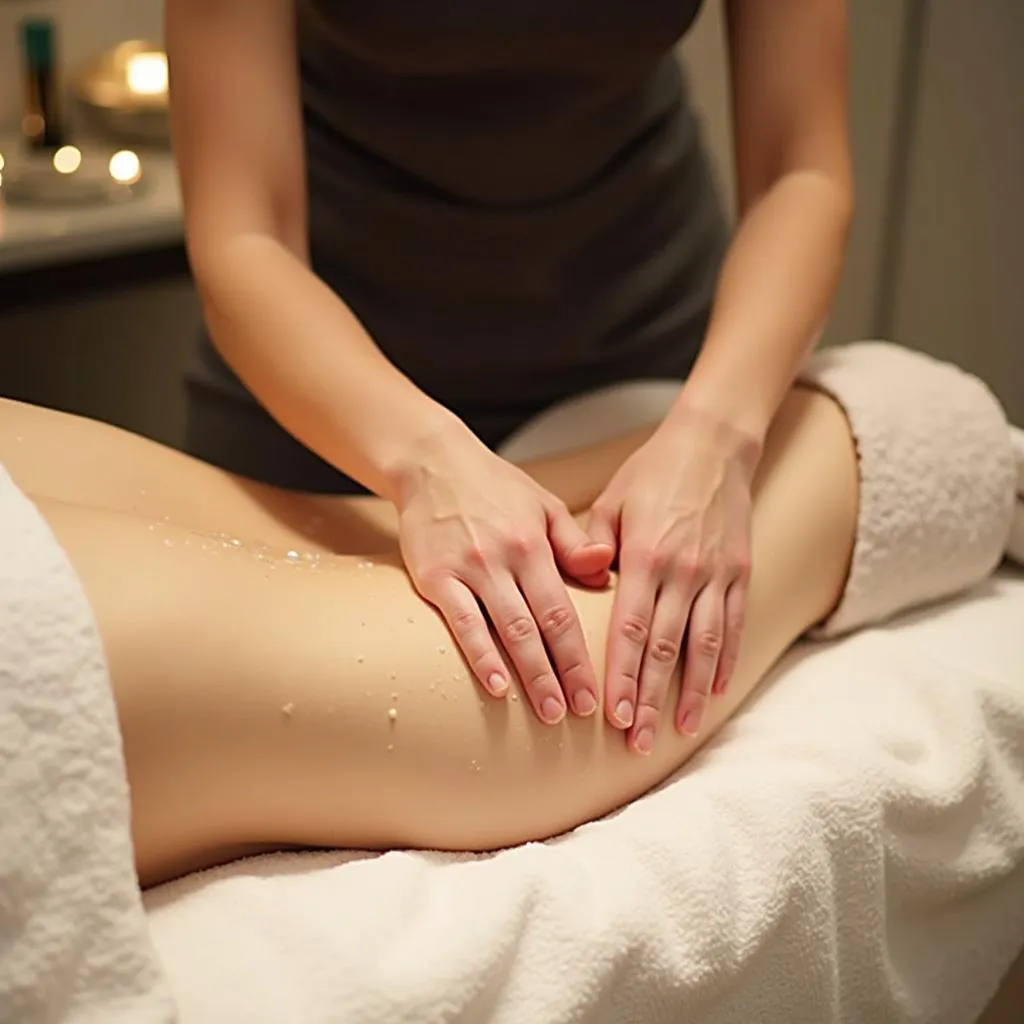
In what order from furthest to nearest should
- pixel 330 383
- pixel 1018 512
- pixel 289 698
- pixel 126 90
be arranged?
pixel 126 90 → pixel 1018 512 → pixel 330 383 → pixel 289 698

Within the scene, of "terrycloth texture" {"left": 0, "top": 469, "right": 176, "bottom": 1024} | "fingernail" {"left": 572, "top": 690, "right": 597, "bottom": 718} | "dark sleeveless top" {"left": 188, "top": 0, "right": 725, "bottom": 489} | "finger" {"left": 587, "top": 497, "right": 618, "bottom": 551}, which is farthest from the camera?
"dark sleeveless top" {"left": 188, "top": 0, "right": 725, "bottom": 489}

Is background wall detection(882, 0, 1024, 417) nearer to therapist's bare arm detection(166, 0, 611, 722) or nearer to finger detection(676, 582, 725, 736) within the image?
therapist's bare arm detection(166, 0, 611, 722)

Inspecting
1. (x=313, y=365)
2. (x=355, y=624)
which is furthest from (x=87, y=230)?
(x=355, y=624)

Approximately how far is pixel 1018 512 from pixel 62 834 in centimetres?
75

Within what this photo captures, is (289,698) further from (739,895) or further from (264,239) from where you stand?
(264,239)

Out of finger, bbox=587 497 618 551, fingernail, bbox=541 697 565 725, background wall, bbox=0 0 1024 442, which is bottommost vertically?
background wall, bbox=0 0 1024 442

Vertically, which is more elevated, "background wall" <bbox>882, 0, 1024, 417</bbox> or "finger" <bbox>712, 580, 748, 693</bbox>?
"finger" <bbox>712, 580, 748, 693</bbox>

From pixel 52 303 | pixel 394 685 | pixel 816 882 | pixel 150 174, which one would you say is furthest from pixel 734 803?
pixel 150 174

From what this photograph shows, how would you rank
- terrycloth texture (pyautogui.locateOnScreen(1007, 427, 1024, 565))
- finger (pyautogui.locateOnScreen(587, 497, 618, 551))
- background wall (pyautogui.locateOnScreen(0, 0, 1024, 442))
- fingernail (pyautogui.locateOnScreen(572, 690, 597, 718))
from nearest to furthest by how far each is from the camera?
1. fingernail (pyautogui.locateOnScreen(572, 690, 597, 718))
2. finger (pyautogui.locateOnScreen(587, 497, 618, 551))
3. terrycloth texture (pyautogui.locateOnScreen(1007, 427, 1024, 565))
4. background wall (pyautogui.locateOnScreen(0, 0, 1024, 442))

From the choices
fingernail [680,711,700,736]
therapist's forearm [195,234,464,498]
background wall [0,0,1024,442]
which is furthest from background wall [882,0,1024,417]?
fingernail [680,711,700,736]

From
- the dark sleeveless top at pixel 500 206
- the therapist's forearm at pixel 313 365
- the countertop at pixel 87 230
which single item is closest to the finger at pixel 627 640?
the therapist's forearm at pixel 313 365

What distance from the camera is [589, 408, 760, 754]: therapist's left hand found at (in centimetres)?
80

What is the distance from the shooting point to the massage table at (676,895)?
0.58 metres

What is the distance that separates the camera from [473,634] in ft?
2.50
